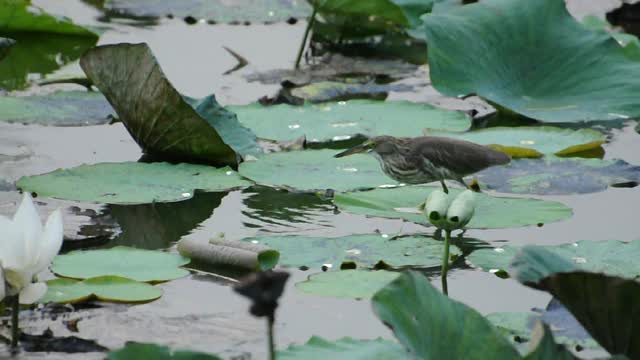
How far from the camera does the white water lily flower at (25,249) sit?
312cm

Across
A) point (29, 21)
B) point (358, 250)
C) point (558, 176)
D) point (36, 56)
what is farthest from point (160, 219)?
point (29, 21)

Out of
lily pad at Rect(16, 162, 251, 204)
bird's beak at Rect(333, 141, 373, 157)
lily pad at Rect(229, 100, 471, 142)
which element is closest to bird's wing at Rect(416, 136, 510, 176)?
bird's beak at Rect(333, 141, 373, 157)

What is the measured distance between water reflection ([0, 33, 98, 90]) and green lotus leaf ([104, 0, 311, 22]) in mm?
747

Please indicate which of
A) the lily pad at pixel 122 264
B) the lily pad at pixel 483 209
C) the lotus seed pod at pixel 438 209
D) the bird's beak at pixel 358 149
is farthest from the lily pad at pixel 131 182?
the lotus seed pod at pixel 438 209

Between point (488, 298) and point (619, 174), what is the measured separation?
1374 mm

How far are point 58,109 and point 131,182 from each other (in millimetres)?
1105

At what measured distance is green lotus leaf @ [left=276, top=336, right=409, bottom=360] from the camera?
116 inches

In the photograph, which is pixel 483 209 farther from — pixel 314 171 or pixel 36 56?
pixel 36 56

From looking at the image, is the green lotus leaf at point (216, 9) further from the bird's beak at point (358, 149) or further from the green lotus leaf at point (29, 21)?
the bird's beak at point (358, 149)

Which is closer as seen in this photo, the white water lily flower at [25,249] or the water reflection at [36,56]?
the white water lily flower at [25,249]

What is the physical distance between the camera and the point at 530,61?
19.5 feet

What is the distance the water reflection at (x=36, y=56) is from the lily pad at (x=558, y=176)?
7.81ft

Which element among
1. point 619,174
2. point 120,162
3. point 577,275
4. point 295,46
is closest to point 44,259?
point 577,275

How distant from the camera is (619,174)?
4988 mm
